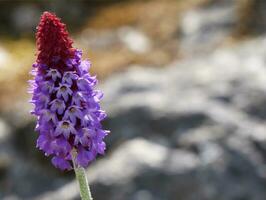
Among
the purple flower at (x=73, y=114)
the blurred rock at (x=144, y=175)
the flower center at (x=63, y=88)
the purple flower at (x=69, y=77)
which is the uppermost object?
the blurred rock at (x=144, y=175)

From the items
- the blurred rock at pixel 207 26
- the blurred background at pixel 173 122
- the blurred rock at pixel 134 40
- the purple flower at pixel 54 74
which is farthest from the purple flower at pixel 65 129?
the blurred rock at pixel 134 40

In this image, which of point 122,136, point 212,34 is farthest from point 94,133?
point 212,34

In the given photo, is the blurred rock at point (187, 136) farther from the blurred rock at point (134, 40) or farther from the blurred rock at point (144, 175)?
the blurred rock at point (134, 40)

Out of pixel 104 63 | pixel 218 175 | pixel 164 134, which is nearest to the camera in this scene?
pixel 218 175

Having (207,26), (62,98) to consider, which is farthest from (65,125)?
(207,26)

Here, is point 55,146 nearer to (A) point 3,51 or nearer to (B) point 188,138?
(B) point 188,138

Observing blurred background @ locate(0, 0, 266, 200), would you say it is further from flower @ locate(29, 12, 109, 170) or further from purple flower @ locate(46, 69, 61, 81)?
purple flower @ locate(46, 69, 61, 81)
